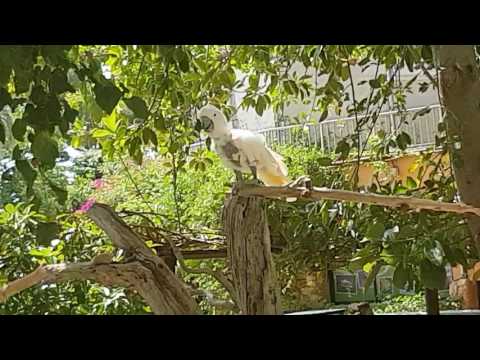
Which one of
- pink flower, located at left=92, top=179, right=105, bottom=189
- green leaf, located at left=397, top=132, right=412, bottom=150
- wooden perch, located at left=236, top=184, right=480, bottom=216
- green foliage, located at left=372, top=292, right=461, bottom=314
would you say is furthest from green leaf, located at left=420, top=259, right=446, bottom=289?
pink flower, located at left=92, top=179, right=105, bottom=189

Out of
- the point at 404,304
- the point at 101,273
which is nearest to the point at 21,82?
the point at 101,273

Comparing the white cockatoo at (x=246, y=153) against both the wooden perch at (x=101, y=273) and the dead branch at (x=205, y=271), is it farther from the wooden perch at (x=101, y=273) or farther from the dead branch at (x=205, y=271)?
the wooden perch at (x=101, y=273)

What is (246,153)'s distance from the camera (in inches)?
44.9

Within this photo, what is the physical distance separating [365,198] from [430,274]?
0.19 m

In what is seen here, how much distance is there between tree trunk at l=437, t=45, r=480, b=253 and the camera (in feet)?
2.28

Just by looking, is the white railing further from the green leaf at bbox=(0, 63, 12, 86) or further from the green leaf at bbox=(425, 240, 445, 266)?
the green leaf at bbox=(0, 63, 12, 86)

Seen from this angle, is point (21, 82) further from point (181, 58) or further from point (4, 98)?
point (181, 58)

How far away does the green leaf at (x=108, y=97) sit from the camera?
1.29 ft

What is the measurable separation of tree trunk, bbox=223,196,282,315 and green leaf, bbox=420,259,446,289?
455 millimetres

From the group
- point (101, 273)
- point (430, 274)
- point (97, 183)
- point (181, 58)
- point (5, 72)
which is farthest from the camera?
point (97, 183)

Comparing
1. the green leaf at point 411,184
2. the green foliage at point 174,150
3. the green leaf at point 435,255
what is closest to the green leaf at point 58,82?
the green foliage at point 174,150
